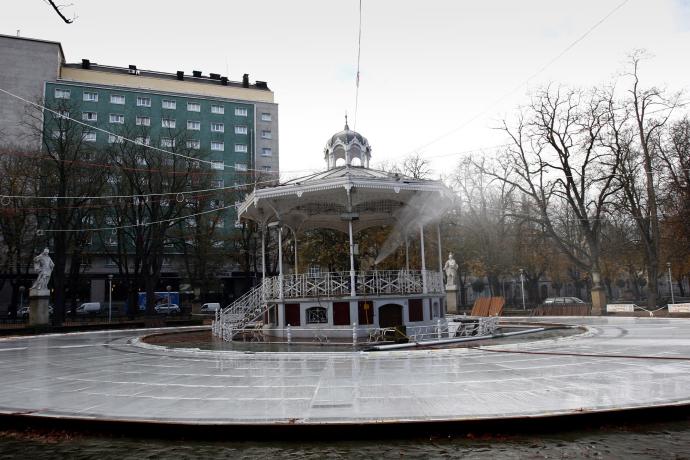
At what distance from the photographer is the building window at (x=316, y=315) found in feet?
82.9

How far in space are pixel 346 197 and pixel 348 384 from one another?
1527 cm

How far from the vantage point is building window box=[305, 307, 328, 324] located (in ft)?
82.9

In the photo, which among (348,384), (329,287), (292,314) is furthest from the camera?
(292,314)

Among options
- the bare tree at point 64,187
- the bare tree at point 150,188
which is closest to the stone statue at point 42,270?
the bare tree at point 64,187

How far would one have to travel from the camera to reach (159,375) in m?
14.0

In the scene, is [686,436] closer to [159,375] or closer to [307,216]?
[159,375]

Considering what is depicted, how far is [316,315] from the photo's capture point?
1001 inches

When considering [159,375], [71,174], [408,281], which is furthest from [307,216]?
[71,174]

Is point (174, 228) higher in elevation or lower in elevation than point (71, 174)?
lower

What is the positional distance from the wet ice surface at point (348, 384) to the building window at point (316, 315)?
23.1ft

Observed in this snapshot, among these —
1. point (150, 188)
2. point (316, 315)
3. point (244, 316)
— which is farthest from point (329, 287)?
point (150, 188)

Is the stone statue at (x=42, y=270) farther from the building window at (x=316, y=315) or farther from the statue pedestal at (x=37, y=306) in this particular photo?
the building window at (x=316, y=315)

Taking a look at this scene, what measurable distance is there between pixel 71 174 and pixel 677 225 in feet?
176

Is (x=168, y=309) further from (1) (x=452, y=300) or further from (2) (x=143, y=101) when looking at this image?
(1) (x=452, y=300)
